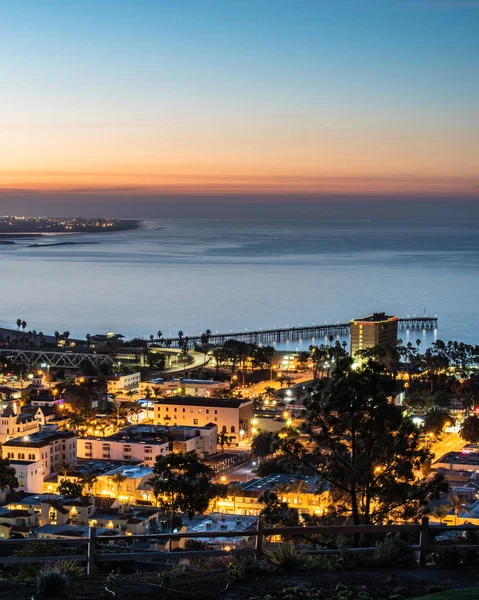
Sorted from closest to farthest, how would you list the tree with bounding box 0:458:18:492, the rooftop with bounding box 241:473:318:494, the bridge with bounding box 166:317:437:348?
the rooftop with bounding box 241:473:318:494 → the tree with bounding box 0:458:18:492 → the bridge with bounding box 166:317:437:348

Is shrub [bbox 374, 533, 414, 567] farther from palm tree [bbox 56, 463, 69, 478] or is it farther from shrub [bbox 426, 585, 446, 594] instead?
palm tree [bbox 56, 463, 69, 478]

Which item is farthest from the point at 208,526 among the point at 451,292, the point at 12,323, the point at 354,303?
the point at 451,292

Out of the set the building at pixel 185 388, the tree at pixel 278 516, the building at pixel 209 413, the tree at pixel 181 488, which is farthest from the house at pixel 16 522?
the building at pixel 185 388

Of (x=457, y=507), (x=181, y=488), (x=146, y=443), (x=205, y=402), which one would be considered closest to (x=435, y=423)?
(x=205, y=402)

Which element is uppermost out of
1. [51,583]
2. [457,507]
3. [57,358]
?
[51,583]

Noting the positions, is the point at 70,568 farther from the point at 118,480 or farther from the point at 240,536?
the point at 118,480

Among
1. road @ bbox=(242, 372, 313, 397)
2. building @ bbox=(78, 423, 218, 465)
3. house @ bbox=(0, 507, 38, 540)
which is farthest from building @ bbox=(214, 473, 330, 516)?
road @ bbox=(242, 372, 313, 397)
